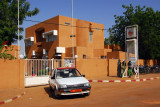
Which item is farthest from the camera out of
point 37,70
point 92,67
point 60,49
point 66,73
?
point 60,49

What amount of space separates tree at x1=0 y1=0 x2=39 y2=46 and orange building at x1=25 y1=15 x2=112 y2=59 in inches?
298

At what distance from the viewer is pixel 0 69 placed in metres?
10.9

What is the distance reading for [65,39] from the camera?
26.2 m

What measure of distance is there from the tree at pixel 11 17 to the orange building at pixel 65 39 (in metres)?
7.58

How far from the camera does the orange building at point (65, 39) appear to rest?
25.3 meters

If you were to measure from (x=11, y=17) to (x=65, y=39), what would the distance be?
10.2 metres

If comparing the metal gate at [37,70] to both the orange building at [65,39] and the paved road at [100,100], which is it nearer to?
the paved road at [100,100]

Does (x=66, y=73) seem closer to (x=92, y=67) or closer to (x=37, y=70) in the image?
(x=37, y=70)

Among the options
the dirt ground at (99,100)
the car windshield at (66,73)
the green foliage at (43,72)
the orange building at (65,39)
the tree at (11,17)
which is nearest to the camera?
the dirt ground at (99,100)

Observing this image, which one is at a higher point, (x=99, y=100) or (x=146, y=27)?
(x=146, y=27)

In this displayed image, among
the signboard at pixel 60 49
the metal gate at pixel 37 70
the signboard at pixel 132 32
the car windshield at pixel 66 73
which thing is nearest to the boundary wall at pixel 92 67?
the metal gate at pixel 37 70

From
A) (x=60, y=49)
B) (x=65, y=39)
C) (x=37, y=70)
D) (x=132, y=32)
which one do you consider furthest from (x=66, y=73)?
(x=65, y=39)

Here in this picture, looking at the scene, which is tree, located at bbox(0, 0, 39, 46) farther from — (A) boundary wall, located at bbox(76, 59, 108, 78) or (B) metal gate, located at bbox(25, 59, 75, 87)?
(A) boundary wall, located at bbox(76, 59, 108, 78)

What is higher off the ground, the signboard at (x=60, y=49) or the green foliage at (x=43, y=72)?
the signboard at (x=60, y=49)
